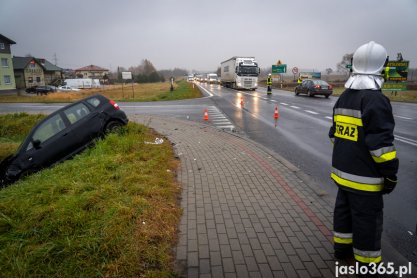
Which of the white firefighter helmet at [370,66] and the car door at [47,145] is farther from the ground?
the white firefighter helmet at [370,66]

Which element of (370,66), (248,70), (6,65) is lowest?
(370,66)

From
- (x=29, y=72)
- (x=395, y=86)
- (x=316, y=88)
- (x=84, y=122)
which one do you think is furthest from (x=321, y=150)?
(x=29, y=72)

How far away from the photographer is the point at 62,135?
734cm

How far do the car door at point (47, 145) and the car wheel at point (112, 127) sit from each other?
134 cm

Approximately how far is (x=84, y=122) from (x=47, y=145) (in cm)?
125

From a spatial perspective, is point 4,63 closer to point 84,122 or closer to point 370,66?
point 84,122

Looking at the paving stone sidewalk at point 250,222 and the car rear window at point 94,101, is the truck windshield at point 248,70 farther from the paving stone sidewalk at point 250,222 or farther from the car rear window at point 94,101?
the paving stone sidewalk at point 250,222

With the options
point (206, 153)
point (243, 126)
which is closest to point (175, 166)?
point (206, 153)

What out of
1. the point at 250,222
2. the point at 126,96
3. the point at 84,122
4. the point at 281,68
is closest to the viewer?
the point at 250,222

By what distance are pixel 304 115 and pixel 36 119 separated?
13.3 meters

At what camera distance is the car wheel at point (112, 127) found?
879cm

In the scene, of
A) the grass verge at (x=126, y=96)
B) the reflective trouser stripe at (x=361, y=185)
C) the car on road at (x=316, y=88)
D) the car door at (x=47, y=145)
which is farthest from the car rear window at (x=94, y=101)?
the car on road at (x=316, y=88)

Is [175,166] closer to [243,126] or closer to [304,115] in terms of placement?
[243,126]

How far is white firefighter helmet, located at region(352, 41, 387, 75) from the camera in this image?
2.78 meters
